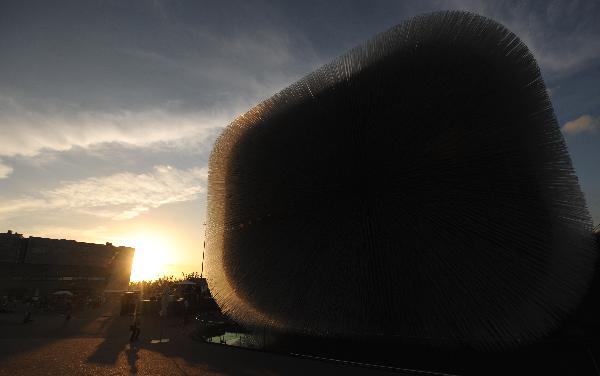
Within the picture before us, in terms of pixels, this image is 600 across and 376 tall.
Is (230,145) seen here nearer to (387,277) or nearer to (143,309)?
(387,277)

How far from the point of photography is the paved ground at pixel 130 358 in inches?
258

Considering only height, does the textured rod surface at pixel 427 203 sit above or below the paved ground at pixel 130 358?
above

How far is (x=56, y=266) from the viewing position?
103 ft

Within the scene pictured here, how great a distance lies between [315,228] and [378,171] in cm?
295

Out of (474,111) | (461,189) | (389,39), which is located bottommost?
(461,189)

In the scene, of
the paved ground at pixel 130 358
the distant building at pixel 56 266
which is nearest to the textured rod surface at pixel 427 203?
the paved ground at pixel 130 358

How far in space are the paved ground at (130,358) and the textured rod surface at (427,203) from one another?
259 cm

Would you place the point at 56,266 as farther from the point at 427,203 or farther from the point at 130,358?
the point at 427,203

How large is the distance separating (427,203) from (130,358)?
339 inches

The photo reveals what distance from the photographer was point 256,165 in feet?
44.8

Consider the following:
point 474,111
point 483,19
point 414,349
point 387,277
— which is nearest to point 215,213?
point 387,277

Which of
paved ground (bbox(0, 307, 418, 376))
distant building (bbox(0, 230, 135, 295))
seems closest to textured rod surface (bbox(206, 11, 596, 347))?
paved ground (bbox(0, 307, 418, 376))

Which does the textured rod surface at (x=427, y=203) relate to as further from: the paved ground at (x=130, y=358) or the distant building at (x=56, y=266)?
the distant building at (x=56, y=266)

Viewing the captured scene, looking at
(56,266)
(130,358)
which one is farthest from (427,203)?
(56,266)
